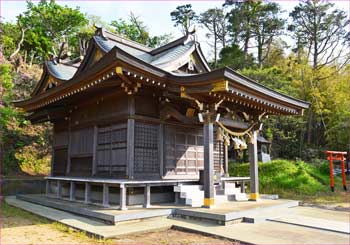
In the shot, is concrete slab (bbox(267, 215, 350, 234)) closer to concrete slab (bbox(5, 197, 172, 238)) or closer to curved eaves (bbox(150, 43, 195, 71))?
concrete slab (bbox(5, 197, 172, 238))

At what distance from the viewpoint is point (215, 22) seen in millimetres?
33938

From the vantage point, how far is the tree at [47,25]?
27.6 metres

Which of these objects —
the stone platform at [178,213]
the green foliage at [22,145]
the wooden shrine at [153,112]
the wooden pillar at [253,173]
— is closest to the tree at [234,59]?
the green foliage at [22,145]

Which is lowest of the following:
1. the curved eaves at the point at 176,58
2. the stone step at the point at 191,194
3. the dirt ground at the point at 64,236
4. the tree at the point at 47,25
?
the dirt ground at the point at 64,236

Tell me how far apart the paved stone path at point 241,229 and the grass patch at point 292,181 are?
20.4 ft

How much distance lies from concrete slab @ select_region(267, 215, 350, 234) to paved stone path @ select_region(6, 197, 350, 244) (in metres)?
0.07

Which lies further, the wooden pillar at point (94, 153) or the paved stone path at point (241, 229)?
the wooden pillar at point (94, 153)

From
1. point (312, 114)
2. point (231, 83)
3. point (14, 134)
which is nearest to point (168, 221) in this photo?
point (231, 83)

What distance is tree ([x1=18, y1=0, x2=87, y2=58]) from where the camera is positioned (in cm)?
2756

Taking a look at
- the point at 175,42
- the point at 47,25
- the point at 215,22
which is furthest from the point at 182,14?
the point at 175,42

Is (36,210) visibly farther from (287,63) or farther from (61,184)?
(287,63)

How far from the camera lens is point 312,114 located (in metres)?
23.4

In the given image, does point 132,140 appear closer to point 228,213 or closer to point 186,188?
point 186,188

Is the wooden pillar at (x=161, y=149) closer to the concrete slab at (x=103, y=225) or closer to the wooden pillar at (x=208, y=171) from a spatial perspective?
the wooden pillar at (x=208, y=171)
